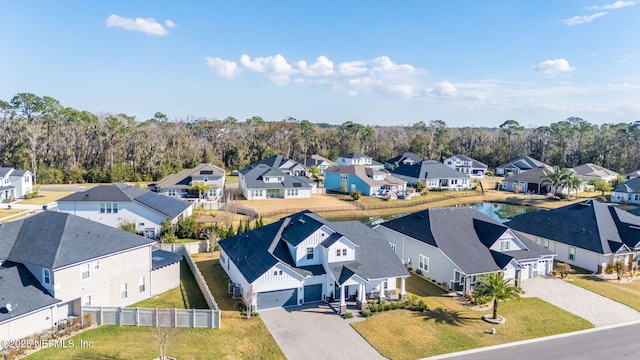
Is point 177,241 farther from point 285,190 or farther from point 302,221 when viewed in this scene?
point 285,190

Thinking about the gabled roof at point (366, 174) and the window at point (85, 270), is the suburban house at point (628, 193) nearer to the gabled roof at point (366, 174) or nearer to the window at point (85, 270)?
the gabled roof at point (366, 174)

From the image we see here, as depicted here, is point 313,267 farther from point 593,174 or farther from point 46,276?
point 593,174

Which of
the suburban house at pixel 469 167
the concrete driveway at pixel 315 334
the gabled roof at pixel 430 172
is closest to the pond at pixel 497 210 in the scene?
the gabled roof at pixel 430 172

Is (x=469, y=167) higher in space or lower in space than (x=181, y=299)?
higher

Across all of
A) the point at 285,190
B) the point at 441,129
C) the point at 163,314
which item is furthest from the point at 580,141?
the point at 163,314

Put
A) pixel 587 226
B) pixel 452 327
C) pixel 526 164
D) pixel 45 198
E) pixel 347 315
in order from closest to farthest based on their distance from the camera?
1. pixel 452 327
2. pixel 347 315
3. pixel 587 226
4. pixel 45 198
5. pixel 526 164

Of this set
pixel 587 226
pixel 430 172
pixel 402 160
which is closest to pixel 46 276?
pixel 587 226
